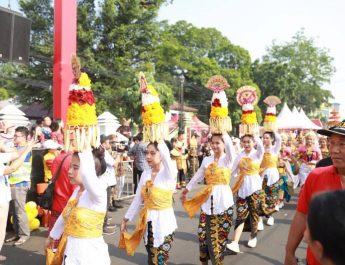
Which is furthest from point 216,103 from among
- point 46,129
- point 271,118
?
point 46,129

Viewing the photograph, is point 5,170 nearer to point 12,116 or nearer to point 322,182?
point 322,182

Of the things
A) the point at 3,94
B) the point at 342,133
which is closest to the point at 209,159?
the point at 342,133

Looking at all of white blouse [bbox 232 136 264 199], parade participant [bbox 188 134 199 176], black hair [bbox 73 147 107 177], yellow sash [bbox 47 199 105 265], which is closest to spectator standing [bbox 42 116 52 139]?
white blouse [bbox 232 136 264 199]

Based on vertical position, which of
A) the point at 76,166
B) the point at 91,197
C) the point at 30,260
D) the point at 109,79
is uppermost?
the point at 109,79

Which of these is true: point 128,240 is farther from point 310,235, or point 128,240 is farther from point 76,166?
point 310,235

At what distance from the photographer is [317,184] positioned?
272 cm

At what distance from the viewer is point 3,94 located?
35.7 metres

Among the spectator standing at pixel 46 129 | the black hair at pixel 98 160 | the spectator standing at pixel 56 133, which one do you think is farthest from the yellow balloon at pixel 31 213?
the black hair at pixel 98 160

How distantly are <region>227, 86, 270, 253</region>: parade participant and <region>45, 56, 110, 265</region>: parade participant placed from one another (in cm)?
327

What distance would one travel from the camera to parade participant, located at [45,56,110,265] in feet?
10.2

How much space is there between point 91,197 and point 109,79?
2056 centimetres

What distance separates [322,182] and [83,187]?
73.6 inches

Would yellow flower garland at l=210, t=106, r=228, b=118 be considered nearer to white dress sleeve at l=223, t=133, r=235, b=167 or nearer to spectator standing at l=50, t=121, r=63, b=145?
white dress sleeve at l=223, t=133, r=235, b=167

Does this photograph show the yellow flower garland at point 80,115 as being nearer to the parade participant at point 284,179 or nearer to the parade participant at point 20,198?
the parade participant at point 20,198
